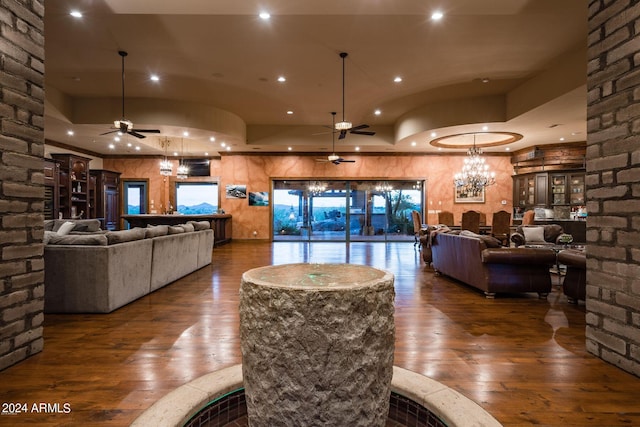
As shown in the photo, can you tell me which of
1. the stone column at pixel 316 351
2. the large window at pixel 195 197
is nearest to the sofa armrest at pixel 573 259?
the stone column at pixel 316 351

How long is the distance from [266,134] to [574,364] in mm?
9194

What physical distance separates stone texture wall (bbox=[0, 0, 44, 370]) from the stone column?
7.06ft

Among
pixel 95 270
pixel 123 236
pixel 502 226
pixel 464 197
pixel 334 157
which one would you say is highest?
pixel 334 157

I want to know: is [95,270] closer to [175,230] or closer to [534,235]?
[175,230]

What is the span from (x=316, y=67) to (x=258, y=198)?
6452 millimetres

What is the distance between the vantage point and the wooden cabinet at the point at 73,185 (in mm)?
9602

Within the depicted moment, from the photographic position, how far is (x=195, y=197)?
12523 millimetres

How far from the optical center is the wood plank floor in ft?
6.16

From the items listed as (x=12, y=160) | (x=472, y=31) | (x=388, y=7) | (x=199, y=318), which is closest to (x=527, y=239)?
(x=472, y=31)

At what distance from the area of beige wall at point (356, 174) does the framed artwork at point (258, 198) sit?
0.12 m

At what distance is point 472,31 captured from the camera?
4633mm

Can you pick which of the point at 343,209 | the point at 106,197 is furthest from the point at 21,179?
the point at 106,197

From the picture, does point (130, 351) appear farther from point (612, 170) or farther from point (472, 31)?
point (472, 31)

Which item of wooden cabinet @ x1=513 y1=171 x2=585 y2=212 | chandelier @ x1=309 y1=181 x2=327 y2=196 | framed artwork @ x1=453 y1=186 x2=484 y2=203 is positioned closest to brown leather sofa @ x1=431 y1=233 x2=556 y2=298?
wooden cabinet @ x1=513 y1=171 x2=585 y2=212
